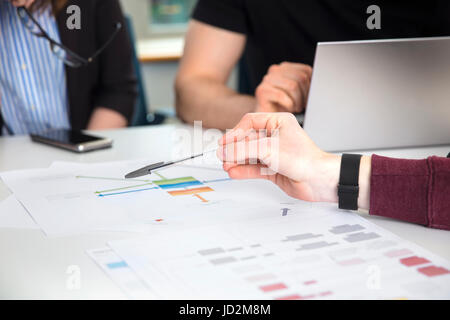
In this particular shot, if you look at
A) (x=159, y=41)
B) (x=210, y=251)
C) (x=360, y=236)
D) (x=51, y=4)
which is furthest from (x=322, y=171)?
(x=159, y=41)

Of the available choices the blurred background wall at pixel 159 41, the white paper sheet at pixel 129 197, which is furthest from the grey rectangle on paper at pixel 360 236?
the blurred background wall at pixel 159 41

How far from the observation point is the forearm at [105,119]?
1.58 meters

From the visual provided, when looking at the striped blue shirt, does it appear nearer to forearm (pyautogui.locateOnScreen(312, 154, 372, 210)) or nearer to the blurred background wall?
forearm (pyautogui.locateOnScreen(312, 154, 372, 210))

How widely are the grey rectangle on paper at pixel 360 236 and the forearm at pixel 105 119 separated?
1.02m

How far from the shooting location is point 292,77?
44.6 inches

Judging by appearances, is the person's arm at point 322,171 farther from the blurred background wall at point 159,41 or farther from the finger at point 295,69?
the blurred background wall at point 159,41

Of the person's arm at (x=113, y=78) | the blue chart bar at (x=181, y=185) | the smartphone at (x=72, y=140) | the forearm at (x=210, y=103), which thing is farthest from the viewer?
the person's arm at (x=113, y=78)

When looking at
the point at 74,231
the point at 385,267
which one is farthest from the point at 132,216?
the point at 385,267

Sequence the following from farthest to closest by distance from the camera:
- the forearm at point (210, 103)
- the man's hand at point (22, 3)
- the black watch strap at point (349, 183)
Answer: the forearm at point (210, 103) → the man's hand at point (22, 3) → the black watch strap at point (349, 183)

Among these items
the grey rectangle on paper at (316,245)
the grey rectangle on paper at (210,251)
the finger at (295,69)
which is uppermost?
the finger at (295,69)

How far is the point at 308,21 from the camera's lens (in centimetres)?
147

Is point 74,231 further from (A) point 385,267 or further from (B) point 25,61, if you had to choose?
(B) point 25,61

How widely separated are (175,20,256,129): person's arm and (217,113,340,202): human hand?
22.8 inches

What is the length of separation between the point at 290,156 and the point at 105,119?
0.92 m
